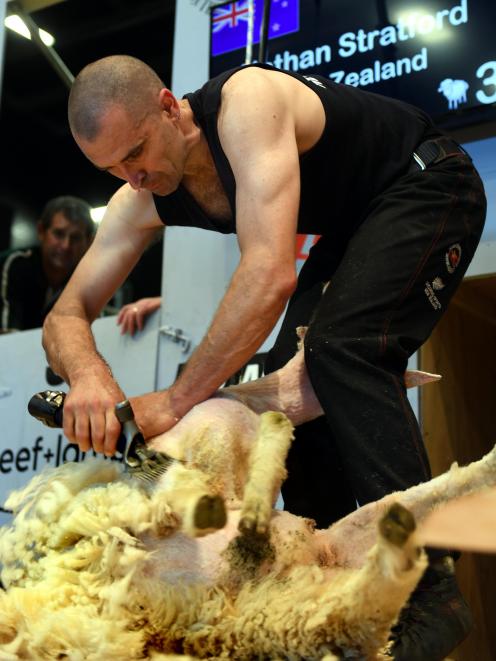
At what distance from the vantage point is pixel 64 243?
3.87 meters

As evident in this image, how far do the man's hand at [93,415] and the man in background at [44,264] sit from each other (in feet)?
7.21

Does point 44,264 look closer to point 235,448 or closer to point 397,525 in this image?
point 235,448

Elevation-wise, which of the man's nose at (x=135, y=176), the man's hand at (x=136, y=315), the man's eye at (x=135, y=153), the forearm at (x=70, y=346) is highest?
the man's eye at (x=135, y=153)

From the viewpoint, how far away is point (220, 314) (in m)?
1.56

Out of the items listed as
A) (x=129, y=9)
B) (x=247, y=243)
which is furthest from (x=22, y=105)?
(x=247, y=243)

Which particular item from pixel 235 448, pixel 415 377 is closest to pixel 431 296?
pixel 415 377

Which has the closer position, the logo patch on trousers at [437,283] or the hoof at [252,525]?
the hoof at [252,525]

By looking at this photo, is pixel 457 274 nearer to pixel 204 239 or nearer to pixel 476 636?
pixel 476 636

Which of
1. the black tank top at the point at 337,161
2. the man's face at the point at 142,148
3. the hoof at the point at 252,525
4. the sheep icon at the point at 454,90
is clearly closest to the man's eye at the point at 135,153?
the man's face at the point at 142,148

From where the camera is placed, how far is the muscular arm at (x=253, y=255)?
1528 mm

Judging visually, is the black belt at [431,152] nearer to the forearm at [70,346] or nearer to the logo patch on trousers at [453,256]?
the logo patch on trousers at [453,256]

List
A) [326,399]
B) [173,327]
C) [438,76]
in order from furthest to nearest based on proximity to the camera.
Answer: [173,327]
[438,76]
[326,399]

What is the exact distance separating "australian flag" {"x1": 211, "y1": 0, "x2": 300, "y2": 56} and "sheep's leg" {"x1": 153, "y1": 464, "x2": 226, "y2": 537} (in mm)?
2208

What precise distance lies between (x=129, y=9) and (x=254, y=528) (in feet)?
13.2
